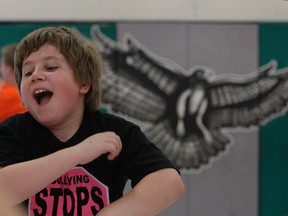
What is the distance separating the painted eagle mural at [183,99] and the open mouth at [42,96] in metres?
2.62

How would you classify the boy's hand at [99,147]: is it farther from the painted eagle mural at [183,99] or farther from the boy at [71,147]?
the painted eagle mural at [183,99]

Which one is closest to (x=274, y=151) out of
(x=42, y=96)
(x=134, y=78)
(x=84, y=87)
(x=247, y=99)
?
(x=247, y=99)

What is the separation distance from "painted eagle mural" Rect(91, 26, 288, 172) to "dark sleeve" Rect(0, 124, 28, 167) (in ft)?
8.59

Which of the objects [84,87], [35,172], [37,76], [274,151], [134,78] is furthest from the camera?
[274,151]

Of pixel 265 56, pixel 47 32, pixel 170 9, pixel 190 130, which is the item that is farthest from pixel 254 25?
pixel 47 32

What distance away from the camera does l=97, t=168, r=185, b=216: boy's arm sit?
1095mm

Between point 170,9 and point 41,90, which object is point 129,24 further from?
point 41,90

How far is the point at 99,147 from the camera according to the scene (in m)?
1.14

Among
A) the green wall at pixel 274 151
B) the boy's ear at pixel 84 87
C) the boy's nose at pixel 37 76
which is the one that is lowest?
the green wall at pixel 274 151

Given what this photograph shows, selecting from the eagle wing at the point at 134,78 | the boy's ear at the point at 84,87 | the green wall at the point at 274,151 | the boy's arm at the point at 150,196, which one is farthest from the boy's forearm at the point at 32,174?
the green wall at the point at 274,151

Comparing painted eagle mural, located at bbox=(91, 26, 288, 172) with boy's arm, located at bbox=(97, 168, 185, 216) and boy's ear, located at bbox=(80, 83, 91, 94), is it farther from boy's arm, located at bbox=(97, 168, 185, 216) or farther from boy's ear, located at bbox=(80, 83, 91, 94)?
boy's arm, located at bbox=(97, 168, 185, 216)

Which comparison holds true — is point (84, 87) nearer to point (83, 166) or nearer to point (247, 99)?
point (83, 166)

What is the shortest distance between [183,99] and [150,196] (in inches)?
113

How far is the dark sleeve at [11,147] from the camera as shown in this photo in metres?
1.17
